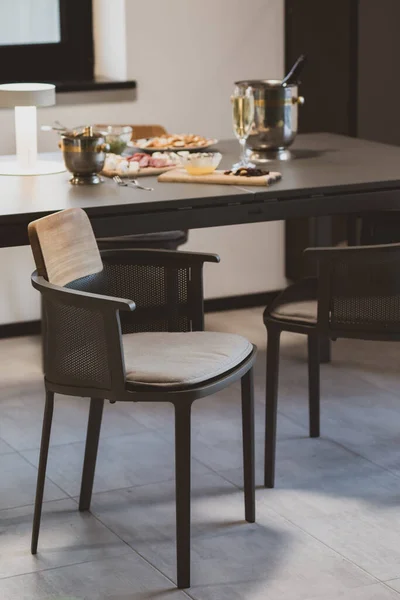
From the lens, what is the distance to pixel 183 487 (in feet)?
8.38

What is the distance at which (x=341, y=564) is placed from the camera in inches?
105

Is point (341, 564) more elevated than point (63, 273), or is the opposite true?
point (63, 273)

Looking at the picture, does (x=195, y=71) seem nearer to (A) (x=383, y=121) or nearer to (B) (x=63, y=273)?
(A) (x=383, y=121)

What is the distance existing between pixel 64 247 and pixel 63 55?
2292 millimetres

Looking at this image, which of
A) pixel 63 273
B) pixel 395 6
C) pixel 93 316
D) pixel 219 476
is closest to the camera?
pixel 93 316

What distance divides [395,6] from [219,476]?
2.23 m

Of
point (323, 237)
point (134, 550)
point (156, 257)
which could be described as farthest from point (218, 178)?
point (134, 550)

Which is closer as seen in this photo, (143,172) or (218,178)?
(218,178)

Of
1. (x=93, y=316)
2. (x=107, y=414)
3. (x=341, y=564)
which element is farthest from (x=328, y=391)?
(x=93, y=316)

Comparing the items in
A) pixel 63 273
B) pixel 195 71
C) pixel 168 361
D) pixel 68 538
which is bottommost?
pixel 68 538

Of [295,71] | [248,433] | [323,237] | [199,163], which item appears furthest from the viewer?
[323,237]

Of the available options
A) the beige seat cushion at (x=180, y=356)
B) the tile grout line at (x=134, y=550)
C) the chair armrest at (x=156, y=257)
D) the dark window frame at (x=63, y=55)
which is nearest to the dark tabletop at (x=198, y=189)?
the chair armrest at (x=156, y=257)

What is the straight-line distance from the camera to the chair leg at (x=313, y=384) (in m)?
3.37

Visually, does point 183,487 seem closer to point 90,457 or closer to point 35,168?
point 90,457
